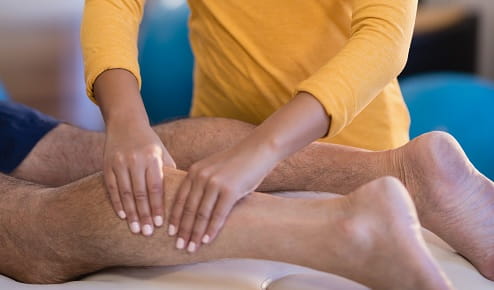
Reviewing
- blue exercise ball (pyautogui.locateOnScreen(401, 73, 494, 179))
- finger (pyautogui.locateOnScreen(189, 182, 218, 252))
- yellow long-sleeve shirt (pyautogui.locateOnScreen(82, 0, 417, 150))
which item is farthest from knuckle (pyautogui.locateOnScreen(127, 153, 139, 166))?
blue exercise ball (pyautogui.locateOnScreen(401, 73, 494, 179))

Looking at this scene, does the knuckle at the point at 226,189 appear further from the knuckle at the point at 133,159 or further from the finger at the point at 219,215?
the knuckle at the point at 133,159

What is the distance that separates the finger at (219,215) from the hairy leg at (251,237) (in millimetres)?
10

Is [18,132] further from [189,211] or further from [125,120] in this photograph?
[189,211]

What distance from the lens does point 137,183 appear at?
96 cm

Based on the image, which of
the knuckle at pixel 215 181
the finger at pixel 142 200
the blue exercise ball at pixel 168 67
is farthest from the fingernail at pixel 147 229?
the blue exercise ball at pixel 168 67

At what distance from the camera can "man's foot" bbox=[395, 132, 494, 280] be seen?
1.04 meters

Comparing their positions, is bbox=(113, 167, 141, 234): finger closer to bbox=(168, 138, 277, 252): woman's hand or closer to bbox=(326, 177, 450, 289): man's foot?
bbox=(168, 138, 277, 252): woman's hand

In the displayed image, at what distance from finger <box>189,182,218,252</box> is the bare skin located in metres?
0.25

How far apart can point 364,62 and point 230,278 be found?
340mm

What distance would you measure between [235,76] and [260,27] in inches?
4.1

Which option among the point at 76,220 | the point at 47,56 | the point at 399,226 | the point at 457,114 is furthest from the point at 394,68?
the point at 47,56

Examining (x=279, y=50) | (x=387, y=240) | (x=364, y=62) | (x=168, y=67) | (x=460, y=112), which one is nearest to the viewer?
(x=387, y=240)

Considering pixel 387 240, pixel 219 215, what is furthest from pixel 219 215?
pixel 387 240

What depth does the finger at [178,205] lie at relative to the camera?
94 centimetres
